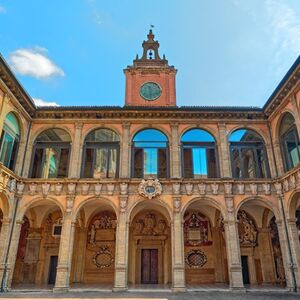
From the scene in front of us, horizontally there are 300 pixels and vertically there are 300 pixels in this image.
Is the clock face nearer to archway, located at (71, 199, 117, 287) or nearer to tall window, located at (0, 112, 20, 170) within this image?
archway, located at (71, 199, 117, 287)

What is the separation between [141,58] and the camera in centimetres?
2230

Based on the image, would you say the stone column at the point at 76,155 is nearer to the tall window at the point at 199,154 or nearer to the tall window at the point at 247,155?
the tall window at the point at 199,154

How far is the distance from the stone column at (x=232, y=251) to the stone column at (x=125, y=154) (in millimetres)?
5487

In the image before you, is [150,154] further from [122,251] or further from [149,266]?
[149,266]

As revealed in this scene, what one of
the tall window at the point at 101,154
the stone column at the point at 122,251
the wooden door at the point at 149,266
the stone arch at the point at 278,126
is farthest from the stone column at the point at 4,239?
the stone arch at the point at 278,126

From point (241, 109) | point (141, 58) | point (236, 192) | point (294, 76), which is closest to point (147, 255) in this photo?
point (236, 192)

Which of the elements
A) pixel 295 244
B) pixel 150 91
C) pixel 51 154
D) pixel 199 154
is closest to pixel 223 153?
pixel 199 154

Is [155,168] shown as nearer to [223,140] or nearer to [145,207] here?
[145,207]

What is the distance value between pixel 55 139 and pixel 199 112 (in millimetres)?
8525

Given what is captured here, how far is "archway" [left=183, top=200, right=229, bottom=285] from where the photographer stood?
15898 mm

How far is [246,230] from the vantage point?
53.8ft

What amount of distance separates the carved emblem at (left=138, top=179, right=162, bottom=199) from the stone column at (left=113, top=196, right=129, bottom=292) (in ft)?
3.10

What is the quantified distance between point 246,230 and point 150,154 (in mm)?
7392

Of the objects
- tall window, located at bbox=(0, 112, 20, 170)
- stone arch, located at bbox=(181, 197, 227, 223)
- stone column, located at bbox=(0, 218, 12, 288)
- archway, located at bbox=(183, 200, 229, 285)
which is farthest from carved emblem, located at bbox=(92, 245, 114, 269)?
tall window, located at bbox=(0, 112, 20, 170)
